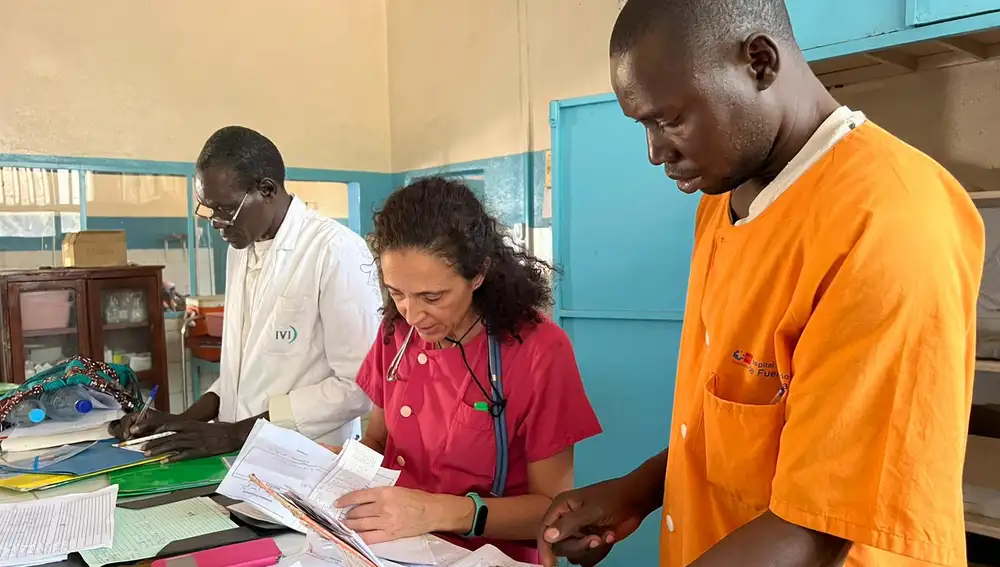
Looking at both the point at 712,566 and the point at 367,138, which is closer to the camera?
the point at 712,566

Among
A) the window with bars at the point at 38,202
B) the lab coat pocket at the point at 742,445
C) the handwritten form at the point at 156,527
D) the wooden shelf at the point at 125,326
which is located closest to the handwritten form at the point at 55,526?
the handwritten form at the point at 156,527

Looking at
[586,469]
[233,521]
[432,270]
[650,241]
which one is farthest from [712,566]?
[586,469]

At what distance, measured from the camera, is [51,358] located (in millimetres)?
3730

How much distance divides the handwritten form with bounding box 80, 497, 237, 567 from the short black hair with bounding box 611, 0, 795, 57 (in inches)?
44.7

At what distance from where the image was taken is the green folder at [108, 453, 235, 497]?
1568 millimetres

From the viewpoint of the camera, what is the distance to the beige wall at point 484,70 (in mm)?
3582

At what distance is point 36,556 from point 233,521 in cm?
32

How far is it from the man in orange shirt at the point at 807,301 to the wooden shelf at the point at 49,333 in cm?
368

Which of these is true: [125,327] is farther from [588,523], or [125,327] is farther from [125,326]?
[588,523]

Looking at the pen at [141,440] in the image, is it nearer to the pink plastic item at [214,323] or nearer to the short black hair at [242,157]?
the short black hair at [242,157]

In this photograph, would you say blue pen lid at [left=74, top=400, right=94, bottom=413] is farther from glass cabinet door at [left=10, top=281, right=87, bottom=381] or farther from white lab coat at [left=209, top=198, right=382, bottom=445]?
glass cabinet door at [left=10, top=281, right=87, bottom=381]

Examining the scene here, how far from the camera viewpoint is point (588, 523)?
3.72 ft

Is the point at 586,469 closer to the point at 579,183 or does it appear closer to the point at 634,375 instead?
the point at 634,375

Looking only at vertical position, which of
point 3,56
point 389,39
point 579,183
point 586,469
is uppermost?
point 389,39
